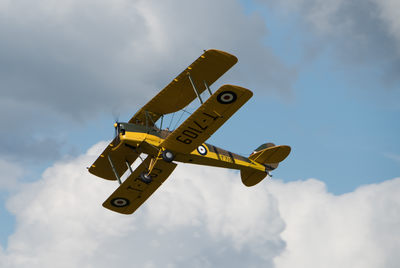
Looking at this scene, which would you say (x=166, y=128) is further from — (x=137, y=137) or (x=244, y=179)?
(x=244, y=179)

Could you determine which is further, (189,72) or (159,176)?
(159,176)

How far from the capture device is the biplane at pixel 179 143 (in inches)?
936

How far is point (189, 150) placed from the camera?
25.0 meters

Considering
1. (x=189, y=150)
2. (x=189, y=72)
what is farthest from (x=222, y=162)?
(x=189, y=72)

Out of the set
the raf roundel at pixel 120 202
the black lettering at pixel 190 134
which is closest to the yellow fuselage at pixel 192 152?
the black lettering at pixel 190 134

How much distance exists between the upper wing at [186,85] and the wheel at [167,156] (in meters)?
1.61

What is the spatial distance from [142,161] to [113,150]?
1.14 metres

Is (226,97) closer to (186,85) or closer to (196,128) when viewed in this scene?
(196,128)

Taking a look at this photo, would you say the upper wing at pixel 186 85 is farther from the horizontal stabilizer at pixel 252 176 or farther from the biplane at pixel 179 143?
the horizontal stabilizer at pixel 252 176

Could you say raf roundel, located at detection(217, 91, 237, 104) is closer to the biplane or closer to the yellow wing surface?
the biplane

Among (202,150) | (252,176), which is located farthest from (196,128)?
(252,176)

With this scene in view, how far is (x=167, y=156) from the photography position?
2492cm

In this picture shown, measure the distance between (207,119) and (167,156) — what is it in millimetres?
2174

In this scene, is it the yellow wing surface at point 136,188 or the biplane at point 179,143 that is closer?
the biplane at point 179,143
